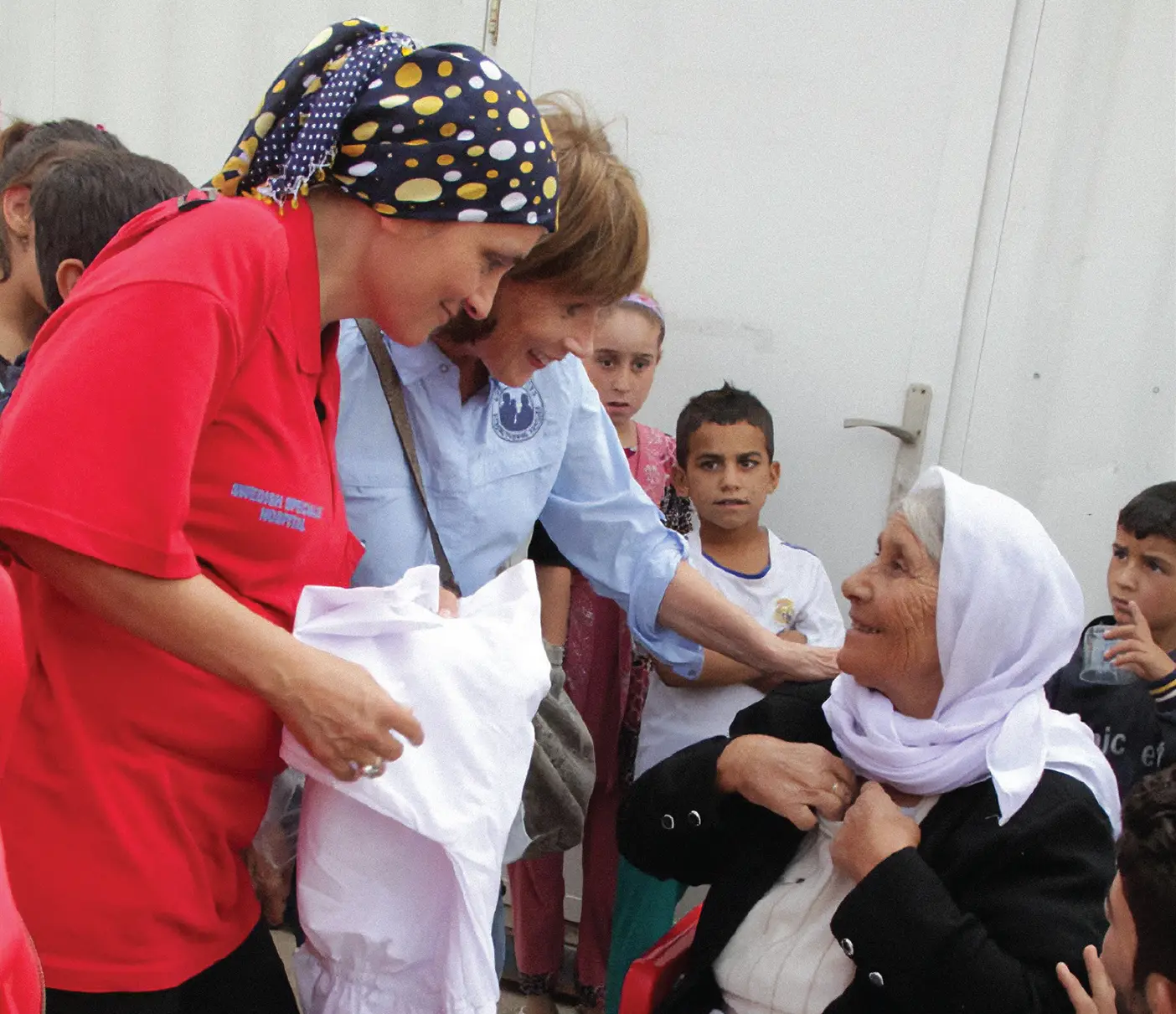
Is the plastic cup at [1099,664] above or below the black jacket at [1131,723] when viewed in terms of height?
above

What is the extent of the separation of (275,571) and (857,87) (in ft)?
8.21

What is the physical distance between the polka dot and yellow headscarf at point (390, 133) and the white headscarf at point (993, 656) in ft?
3.01

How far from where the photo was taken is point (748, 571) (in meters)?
3.19

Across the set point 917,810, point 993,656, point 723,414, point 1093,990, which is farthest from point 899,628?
point 723,414

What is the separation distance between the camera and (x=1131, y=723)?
8.89 ft

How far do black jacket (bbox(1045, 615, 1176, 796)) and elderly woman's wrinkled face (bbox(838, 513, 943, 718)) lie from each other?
2.92 ft

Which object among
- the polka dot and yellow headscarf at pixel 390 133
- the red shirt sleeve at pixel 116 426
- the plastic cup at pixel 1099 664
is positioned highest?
the polka dot and yellow headscarf at pixel 390 133

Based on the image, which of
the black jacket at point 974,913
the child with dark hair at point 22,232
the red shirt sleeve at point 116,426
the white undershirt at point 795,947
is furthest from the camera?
the child with dark hair at point 22,232

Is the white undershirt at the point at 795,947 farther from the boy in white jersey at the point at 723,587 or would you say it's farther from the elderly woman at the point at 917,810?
the boy in white jersey at the point at 723,587

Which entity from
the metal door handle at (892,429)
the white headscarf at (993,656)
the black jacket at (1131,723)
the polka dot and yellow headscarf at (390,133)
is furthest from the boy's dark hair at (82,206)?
the black jacket at (1131,723)

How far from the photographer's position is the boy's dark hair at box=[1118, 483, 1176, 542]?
2838 millimetres

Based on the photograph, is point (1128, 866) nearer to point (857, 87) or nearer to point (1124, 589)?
point (1124, 589)

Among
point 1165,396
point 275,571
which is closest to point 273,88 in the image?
point 275,571

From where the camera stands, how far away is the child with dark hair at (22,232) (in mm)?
2242
